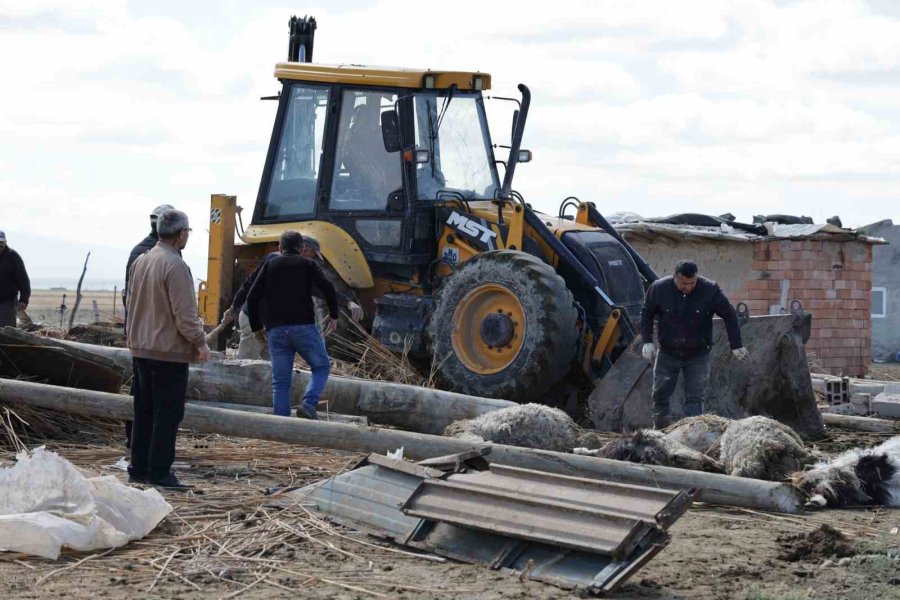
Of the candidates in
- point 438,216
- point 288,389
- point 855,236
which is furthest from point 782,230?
point 288,389

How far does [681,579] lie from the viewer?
6.11 metres

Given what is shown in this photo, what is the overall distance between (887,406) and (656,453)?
17.4ft

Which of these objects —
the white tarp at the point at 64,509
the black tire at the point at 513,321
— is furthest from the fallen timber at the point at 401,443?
the black tire at the point at 513,321

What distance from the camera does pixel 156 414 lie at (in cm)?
802

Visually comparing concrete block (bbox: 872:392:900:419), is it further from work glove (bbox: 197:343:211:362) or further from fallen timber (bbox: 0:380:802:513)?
work glove (bbox: 197:343:211:362)

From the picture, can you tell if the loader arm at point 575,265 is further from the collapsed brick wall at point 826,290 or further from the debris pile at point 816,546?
the collapsed brick wall at point 826,290

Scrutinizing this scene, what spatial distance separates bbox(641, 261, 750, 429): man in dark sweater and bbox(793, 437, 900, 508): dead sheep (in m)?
2.19

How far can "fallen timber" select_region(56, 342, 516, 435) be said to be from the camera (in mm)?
10508

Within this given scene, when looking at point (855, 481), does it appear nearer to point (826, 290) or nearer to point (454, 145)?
point (454, 145)

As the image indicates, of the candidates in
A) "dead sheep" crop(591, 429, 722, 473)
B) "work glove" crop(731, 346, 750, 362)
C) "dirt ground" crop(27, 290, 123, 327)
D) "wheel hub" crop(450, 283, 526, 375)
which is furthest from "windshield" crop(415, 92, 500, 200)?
"dirt ground" crop(27, 290, 123, 327)

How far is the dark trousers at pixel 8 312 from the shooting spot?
1352 centimetres

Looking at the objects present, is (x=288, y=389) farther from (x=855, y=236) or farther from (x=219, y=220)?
(x=855, y=236)

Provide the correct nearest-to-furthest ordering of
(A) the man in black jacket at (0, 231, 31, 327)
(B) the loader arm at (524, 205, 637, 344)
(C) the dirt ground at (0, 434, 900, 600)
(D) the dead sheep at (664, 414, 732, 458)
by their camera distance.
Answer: (C) the dirt ground at (0, 434, 900, 600)
(D) the dead sheep at (664, 414, 732, 458)
(B) the loader arm at (524, 205, 637, 344)
(A) the man in black jacket at (0, 231, 31, 327)

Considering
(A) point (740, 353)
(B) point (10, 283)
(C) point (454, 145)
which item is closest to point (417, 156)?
(C) point (454, 145)
